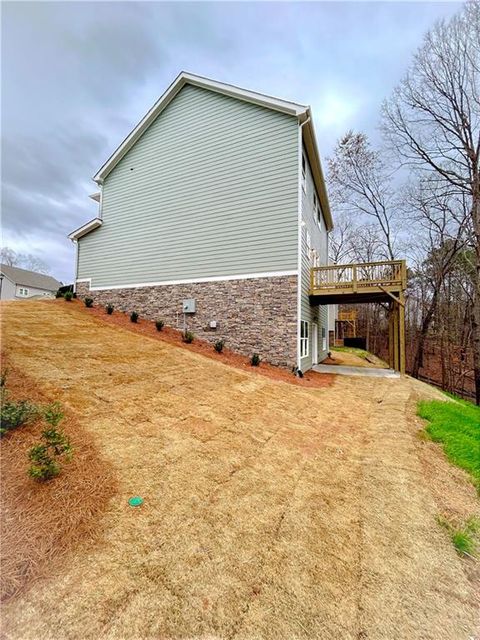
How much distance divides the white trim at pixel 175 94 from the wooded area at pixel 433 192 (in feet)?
27.4

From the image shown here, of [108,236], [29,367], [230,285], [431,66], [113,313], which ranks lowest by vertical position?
[29,367]

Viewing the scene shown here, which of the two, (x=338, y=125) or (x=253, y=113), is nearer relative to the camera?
(x=253, y=113)

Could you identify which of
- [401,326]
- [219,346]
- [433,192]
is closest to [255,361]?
[219,346]

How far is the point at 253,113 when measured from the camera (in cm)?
1009

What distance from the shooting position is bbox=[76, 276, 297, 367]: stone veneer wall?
30.4 ft

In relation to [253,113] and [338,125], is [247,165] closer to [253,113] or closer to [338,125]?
[253,113]

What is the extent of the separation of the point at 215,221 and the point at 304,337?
18.0 ft

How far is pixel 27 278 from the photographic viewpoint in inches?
1326

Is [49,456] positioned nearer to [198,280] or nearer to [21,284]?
[198,280]

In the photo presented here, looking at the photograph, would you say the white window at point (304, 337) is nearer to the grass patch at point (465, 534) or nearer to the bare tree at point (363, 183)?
the grass patch at point (465, 534)

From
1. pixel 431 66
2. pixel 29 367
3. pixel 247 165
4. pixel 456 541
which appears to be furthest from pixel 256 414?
pixel 431 66

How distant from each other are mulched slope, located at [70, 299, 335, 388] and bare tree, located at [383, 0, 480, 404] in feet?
26.8

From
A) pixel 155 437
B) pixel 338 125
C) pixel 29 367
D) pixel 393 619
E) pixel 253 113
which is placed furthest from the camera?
pixel 338 125

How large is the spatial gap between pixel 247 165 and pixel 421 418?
9415 mm
